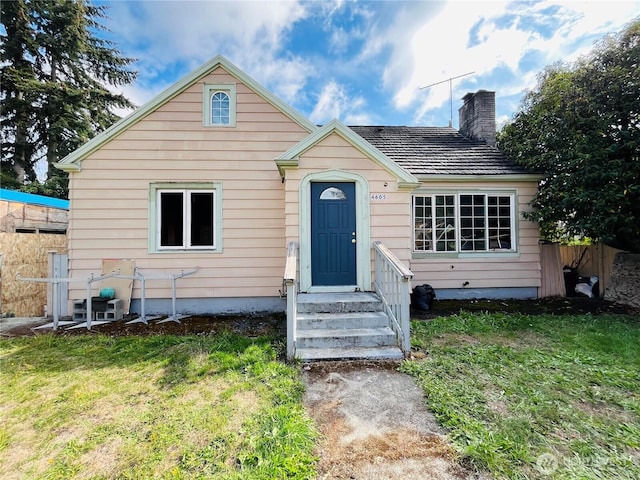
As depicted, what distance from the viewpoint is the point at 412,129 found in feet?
32.5

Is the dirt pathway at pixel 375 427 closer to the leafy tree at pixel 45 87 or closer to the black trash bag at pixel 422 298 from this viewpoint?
the black trash bag at pixel 422 298

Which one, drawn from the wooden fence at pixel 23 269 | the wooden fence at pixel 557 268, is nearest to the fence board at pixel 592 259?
the wooden fence at pixel 557 268

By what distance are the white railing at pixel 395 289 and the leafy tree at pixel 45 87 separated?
17.0 metres

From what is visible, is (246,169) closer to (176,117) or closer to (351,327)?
(176,117)

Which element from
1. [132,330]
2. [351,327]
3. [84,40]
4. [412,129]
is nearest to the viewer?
[351,327]

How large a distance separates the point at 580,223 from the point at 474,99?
499cm

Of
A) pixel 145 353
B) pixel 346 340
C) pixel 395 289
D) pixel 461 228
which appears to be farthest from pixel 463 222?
pixel 145 353

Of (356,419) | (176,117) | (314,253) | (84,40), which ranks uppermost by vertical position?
(84,40)

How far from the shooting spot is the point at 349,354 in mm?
4086

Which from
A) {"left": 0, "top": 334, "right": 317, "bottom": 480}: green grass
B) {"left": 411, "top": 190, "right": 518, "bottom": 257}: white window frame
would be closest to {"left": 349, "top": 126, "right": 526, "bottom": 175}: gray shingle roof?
{"left": 411, "top": 190, "right": 518, "bottom": 257}: white window frame

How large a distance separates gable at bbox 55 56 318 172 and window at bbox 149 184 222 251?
4.82 ft

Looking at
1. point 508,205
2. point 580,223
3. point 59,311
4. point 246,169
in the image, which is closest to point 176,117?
point 246,169

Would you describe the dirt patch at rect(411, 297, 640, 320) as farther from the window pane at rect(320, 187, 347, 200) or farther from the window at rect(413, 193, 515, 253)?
the window pane at rect(320, 187, 347, 200)

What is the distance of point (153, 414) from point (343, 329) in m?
2.69
